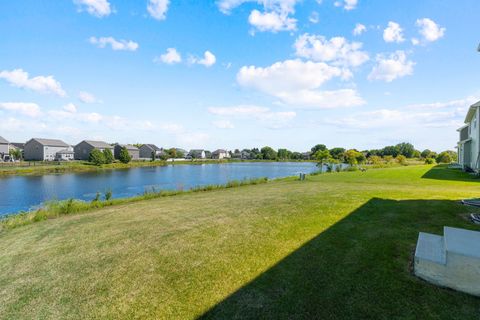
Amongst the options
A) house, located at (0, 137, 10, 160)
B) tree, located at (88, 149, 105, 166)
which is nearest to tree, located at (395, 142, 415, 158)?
tree, located at (88, 149, 105, 166)

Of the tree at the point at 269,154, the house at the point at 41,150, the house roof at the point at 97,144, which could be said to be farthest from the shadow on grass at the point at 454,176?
the tree at the point at 269,154

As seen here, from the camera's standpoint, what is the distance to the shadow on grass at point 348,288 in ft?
8.99

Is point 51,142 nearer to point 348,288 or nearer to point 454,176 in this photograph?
point 348,288

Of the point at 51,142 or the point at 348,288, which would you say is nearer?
the point at 348,288

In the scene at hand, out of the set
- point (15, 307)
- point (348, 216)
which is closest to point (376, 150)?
point (348, 216)

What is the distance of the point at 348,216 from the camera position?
21.1 ft

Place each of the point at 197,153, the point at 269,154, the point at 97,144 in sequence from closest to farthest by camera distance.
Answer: the point at 97,144, the point at 197,153, the point at 269,154

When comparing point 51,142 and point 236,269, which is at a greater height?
point 51,142

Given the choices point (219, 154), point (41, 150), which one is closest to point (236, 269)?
point (41, 150)

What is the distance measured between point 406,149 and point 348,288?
98.7m

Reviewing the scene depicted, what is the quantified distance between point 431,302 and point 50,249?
6843mm

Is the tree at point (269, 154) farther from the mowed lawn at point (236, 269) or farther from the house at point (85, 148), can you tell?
the mowed lawn at point (236, 269)

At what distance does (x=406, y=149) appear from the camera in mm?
83938

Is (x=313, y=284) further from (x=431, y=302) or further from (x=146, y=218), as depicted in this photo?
(x=146, y=218)
